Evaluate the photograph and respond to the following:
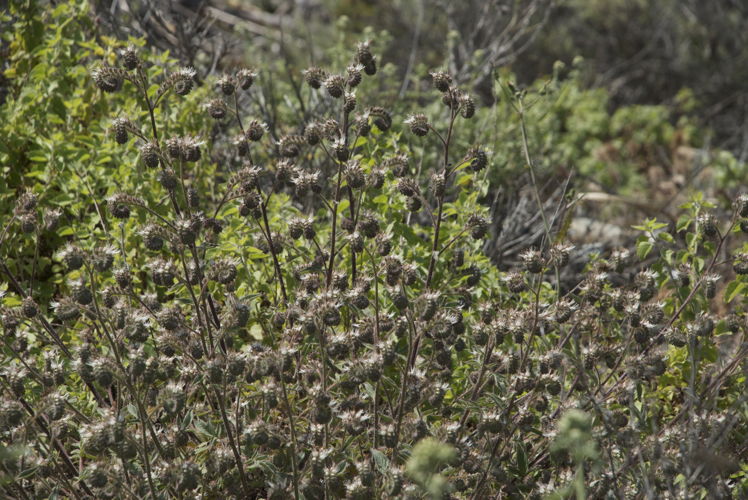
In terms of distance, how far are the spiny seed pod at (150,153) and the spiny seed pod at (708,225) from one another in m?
1.78

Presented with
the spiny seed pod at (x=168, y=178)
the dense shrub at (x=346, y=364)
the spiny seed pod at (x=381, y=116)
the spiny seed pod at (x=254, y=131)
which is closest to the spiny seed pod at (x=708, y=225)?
the dense shrub at (x=346, y=364)

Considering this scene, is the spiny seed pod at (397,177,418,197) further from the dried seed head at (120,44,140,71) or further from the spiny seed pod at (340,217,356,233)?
the dried seed head at (120,44,140,71)

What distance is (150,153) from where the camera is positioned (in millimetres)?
1738

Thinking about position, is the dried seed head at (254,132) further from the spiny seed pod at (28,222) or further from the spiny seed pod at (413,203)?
the spiny seed pod at (28,222)

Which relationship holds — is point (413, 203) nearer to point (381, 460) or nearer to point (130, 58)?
point (381, 460)

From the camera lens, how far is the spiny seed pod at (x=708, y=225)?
7.02 ft

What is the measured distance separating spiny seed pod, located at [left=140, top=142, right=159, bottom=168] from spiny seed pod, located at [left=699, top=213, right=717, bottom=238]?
5.83 feet

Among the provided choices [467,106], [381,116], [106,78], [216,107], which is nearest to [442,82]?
[467,106]

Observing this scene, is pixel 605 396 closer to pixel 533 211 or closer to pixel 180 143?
pixel 180 143

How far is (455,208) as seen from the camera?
2.40 meters

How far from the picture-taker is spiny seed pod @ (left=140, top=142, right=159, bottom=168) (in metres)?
1.72

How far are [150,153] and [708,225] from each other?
181cm

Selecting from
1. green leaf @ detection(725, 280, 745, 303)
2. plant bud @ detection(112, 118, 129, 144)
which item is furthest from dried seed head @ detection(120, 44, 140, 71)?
green leaf @ detection(725, 280, 745, 303)

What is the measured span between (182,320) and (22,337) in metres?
0.47
